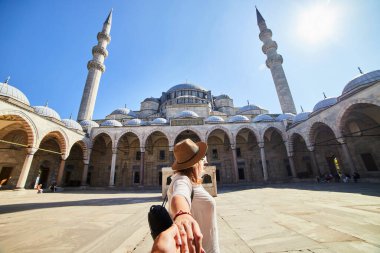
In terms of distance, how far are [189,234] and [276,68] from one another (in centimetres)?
2840

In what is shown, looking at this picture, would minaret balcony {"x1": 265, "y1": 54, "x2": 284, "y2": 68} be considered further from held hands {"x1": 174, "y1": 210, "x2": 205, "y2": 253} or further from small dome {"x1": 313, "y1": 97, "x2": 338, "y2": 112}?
held hands {"x1": 174, "y1": 210, "x2": 205, "y2": 253}

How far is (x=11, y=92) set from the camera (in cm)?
1432

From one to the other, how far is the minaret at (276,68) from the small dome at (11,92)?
28.6 metres

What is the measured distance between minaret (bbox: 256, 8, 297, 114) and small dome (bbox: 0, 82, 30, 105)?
28.6 metres

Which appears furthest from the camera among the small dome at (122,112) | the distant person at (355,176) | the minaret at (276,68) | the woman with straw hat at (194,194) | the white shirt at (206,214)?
the small dome at (122,112)

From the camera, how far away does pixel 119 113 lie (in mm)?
27875

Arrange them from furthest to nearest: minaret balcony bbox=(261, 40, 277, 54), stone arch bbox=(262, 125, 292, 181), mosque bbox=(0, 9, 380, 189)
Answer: minaret balcony bbox=(261, 40, 277, 54) → stone arch bbox=(262, 125, 292, 181) → mosque bbox=(0, 9, 380, 189)

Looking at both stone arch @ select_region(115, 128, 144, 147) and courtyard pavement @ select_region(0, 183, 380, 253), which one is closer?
courtyard pavement @ select_region(0, 183, 380, 253)

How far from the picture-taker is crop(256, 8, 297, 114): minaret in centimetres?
2300

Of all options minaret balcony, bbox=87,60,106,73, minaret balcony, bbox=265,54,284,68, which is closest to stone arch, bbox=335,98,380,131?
minaret balcony, bbox=265,54,284,68

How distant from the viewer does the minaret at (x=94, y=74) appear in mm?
21734

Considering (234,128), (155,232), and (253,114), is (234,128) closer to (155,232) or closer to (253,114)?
(253,114)

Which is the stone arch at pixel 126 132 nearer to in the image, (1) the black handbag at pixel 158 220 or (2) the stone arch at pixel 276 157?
(2) the stone arch at pixel 276 157

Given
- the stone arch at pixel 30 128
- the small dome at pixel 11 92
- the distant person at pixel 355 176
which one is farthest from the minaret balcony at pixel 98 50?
the distant person at pixel 355 176
